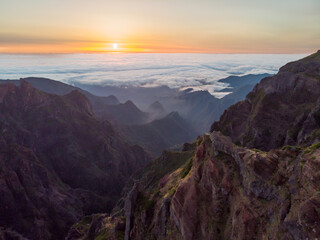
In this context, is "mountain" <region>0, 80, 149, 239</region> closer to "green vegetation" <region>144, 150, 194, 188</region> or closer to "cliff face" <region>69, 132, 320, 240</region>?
"green vegetation" <region>144, 150, 194, 188</region>

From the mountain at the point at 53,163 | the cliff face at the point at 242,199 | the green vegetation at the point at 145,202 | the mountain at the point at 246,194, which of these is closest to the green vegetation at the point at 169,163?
the mountain at the point at 246,194

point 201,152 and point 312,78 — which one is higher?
point 312,78

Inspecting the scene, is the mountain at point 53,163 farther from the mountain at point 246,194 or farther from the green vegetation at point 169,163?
the mountain at point 246,194

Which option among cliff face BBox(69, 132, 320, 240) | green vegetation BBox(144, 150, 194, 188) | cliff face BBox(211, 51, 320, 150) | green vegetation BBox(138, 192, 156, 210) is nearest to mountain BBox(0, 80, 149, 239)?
green vegetation BBox(144, 150, 194, 188)

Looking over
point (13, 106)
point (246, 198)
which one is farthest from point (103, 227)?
point (13, 106)

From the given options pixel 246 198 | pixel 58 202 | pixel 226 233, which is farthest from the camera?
pixel 58 202

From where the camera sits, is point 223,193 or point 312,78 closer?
point 223,193

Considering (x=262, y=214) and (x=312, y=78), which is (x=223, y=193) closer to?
(x=262, y=214)
